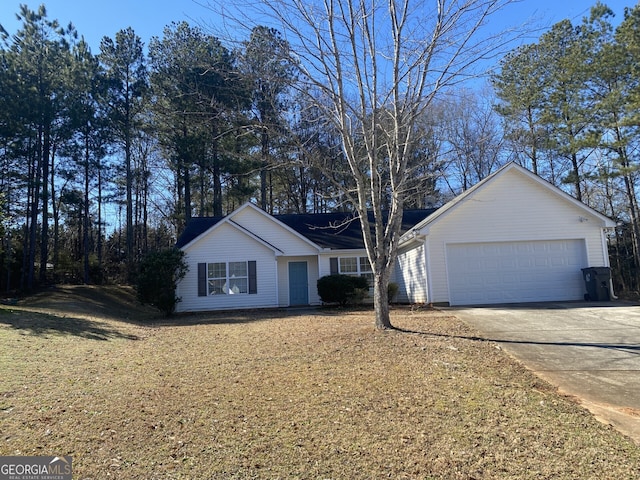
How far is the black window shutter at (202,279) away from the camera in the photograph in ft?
55.9

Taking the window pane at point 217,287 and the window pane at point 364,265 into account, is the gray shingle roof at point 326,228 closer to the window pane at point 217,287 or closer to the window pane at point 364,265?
the window pane at point 364,265

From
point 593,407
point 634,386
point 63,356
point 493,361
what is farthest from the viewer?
point 63,356

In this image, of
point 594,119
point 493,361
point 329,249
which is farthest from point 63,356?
point 594,119

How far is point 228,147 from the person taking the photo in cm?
2392

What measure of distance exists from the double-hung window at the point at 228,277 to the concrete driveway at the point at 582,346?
8614mm

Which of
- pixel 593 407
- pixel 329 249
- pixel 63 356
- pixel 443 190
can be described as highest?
pixel 443 190

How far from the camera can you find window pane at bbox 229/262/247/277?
57.4ft

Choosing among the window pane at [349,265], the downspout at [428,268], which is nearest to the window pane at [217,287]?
the window pane at [349,265]

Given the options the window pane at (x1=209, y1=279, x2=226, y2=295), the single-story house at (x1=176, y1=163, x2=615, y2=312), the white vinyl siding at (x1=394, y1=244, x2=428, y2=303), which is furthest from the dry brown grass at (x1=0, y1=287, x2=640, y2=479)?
the window pane at (x1=209, y1=279, x2=226, y2=295)

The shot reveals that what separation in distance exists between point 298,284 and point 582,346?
1272 centimetres

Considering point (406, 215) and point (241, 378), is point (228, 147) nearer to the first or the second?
point (406, 215)

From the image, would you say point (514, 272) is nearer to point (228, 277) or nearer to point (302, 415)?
point (228, 277)

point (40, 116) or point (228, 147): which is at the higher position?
point (40, 116)

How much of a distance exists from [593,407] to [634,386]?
1.19 metres
